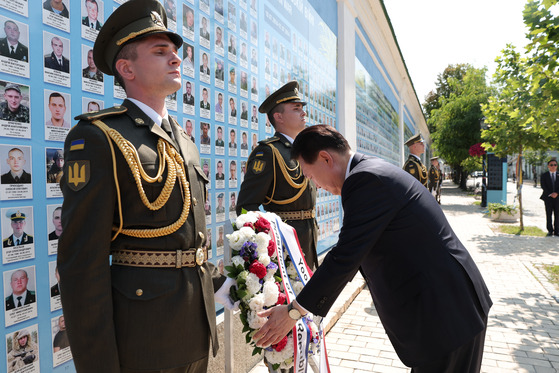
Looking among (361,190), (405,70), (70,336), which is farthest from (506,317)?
(405,70)

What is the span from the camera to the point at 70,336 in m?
1.46

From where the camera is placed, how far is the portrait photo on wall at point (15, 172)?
174cm

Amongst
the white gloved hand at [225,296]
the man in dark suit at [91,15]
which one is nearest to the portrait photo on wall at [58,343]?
the white gloved hand at [225,296]

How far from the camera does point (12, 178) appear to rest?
1.78 meters

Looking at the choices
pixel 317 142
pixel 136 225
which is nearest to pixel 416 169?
pixel 317 142

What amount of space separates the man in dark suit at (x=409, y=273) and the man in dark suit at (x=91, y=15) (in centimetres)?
162

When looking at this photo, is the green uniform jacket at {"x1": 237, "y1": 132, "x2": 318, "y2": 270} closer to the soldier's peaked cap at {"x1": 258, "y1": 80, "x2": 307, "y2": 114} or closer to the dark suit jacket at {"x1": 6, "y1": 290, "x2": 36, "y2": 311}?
the soldier's peaked cap at {"x1": 258, "y1": 80, "x2": 307, "y2": 114}

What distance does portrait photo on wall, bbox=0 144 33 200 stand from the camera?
1.74 m

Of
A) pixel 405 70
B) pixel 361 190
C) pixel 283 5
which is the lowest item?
pixel 361 190

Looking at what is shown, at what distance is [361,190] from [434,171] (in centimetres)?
1665

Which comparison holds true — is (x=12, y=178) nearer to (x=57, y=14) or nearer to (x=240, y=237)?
(x=57, y=14)

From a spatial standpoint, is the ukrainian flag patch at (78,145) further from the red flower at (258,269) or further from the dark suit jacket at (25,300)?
the red flower at (258,269)

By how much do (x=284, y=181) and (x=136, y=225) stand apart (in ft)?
5.92

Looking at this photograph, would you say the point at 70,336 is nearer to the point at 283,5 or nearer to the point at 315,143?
the point at 315,143
